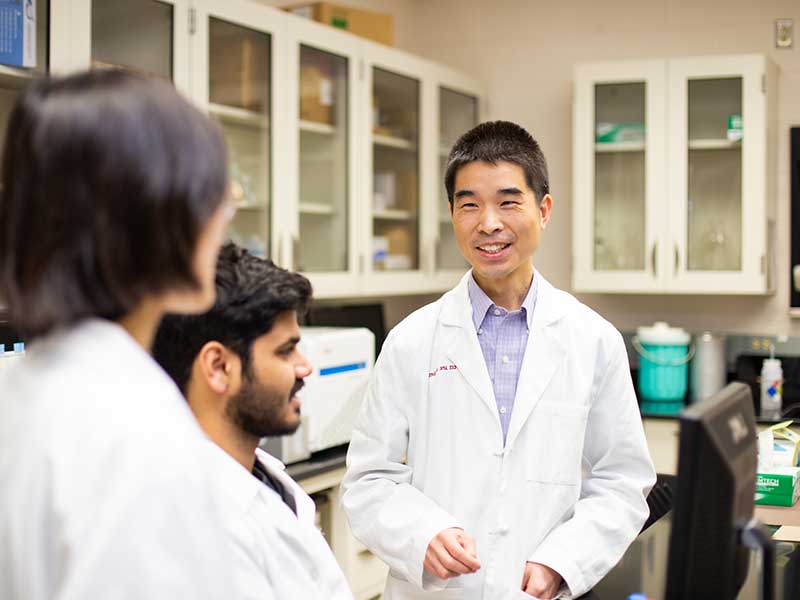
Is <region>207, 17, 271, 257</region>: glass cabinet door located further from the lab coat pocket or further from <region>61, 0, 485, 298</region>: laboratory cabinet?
the lab coat pocket

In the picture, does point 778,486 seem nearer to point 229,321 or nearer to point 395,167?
point 229,321

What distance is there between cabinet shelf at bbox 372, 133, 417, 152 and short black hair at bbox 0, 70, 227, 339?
2869mm

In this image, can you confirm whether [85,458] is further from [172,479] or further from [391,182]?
[391,182]

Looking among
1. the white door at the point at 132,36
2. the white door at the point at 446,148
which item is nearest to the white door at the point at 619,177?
the white door at the point at 446,148

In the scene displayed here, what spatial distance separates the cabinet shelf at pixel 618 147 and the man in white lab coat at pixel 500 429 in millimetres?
2199

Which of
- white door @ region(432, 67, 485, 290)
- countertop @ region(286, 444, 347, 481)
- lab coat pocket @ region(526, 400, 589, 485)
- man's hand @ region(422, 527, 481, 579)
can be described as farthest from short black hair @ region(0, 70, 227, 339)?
white door @ region(432, 67, 485, 290)

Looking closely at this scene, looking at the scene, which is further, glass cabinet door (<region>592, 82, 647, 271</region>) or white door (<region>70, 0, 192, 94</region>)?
glass cabinet door (<region>592, 82, 647, 271</region>)

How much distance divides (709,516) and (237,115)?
2.22 metres

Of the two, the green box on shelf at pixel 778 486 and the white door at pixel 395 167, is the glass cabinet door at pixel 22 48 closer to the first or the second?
the white door at pixel 395 167

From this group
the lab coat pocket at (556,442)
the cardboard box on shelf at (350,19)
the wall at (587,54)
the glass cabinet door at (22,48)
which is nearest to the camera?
the lab coat pocket at (556,442)

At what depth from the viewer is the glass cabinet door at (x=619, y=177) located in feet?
12.6

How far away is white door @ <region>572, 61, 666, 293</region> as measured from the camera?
3.77 metres

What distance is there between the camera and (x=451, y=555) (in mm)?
1515

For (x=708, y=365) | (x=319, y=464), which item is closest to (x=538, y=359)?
(x=319, y=464)
